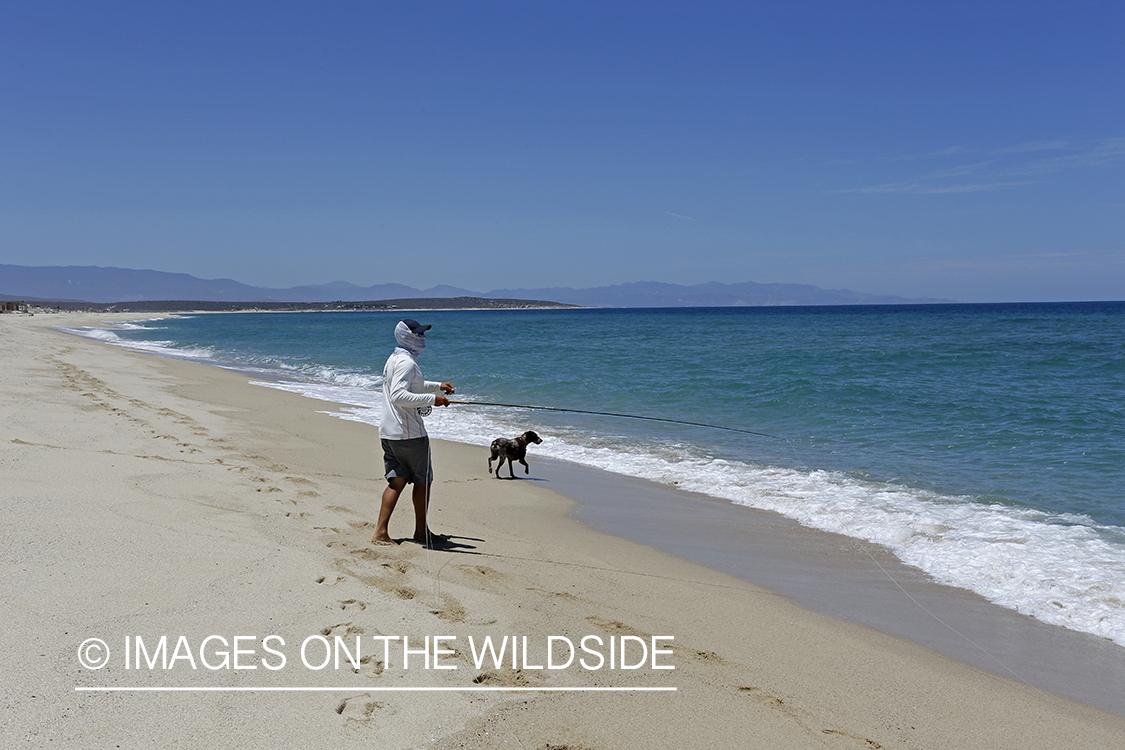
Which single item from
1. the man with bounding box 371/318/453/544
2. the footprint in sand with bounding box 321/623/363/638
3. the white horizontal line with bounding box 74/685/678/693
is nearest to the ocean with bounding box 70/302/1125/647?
the white horizontal line with bounding box 74/685/678/693

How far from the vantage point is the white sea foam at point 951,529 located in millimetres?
5156

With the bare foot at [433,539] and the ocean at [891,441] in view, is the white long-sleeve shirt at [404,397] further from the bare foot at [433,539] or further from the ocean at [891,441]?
the ocean at [891,441]

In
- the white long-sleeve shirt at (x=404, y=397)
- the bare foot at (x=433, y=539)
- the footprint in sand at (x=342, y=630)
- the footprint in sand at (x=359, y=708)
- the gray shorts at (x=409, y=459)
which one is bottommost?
the bare foot at (x=433, y=539)

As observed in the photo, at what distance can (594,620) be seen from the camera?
4219mm

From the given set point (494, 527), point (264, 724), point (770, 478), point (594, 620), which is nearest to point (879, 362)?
point (770, 478)

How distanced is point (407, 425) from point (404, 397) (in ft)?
0.83

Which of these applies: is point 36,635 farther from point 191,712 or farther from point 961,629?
point 961,629

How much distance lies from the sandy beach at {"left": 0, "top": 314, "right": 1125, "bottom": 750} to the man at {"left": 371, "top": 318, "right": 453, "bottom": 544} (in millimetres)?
325

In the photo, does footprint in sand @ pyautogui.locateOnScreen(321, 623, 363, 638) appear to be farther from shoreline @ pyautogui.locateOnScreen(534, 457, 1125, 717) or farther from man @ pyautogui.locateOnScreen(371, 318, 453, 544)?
shoreline @ pyautogui.locateOnScreen(534, 457, 1125, 717)

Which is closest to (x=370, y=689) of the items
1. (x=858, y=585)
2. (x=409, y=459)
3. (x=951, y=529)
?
(x=409, y=459)

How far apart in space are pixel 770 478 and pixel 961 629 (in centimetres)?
424

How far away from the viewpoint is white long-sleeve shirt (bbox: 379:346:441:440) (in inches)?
212

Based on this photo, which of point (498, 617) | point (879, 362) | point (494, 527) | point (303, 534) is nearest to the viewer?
point (498, 617)

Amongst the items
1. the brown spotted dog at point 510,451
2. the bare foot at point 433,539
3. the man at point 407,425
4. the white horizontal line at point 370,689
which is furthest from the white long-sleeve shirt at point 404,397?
the brown spotted dog at point 510,451
